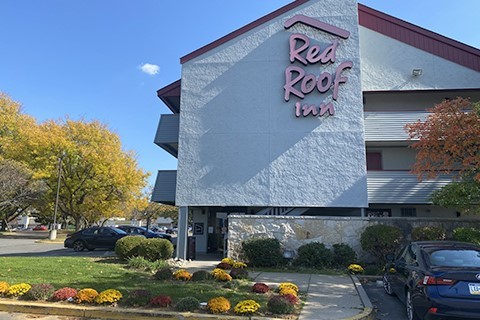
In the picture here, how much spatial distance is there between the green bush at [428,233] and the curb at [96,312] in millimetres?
9412

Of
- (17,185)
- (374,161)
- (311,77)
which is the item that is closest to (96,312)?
(311,77)

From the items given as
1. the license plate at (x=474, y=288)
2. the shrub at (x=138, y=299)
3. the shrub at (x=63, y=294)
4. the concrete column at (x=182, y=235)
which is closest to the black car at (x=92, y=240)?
the concrete column at (x=182, y=235)

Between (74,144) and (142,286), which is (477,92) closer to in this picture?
(142,286)

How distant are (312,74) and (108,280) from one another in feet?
39.9

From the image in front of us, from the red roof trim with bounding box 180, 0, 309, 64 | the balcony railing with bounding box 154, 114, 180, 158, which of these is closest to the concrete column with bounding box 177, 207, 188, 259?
the balcony railing with bounding box 154, 114, 180, 158

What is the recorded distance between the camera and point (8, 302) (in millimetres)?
7688

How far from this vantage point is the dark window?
1834 cm

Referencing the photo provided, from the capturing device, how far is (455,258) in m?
6.95

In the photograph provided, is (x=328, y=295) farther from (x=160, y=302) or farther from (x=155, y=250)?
(x=155, y=250)

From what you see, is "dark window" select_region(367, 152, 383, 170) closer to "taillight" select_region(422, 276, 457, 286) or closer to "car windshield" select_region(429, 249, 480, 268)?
"car windshield" select_region(429, 249, 480, 268)

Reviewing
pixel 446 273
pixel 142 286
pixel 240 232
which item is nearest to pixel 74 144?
pixel 240 232

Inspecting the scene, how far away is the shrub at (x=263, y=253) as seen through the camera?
14422 millimetres

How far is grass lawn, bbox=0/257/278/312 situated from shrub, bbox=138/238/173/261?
3.29 ft

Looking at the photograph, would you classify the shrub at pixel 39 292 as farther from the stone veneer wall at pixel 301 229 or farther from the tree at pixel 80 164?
the tree at pixel 80 164
